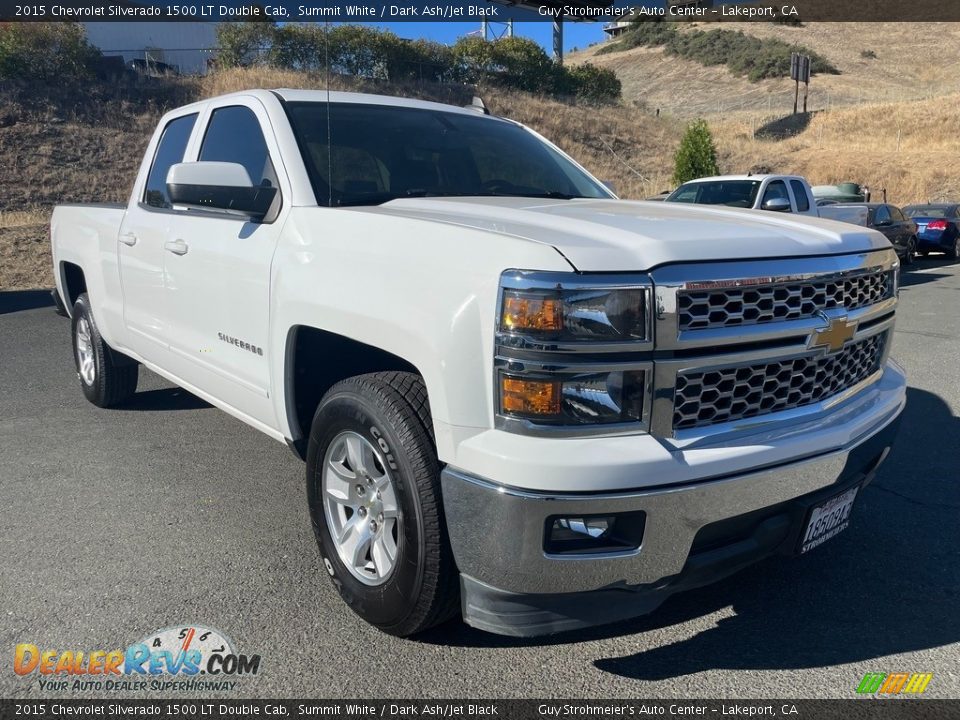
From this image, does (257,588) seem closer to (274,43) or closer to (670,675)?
(670,675)

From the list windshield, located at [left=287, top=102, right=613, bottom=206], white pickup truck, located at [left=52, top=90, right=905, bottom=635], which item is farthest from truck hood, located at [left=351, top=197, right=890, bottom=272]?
windshield, located at [left=287, top=102, right=613, bottom=206]

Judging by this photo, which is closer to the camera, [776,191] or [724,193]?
[776,191]

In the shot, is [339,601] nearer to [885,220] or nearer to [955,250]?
[885,220]

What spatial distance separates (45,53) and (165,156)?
27944 mm

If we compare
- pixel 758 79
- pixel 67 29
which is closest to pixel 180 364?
pixel 67 29

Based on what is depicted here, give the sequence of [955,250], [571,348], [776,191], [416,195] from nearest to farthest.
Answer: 1. [571,348]
2. [416,195]
3. [776,191]
4. [955,250]

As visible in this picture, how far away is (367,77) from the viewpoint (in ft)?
94.1

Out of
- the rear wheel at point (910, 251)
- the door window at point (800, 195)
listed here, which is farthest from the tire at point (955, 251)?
the door window at point (800, 195)

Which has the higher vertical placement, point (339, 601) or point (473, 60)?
point (473, 60)

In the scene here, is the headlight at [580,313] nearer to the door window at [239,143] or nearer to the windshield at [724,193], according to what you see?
the door window at [239,143]

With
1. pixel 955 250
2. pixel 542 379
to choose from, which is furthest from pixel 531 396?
pixel 955 250

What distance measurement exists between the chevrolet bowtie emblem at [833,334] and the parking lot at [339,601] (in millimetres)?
1040

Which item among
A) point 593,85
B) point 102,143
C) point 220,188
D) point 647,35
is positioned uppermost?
point 647,35

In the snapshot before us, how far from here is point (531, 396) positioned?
2.17 meters
